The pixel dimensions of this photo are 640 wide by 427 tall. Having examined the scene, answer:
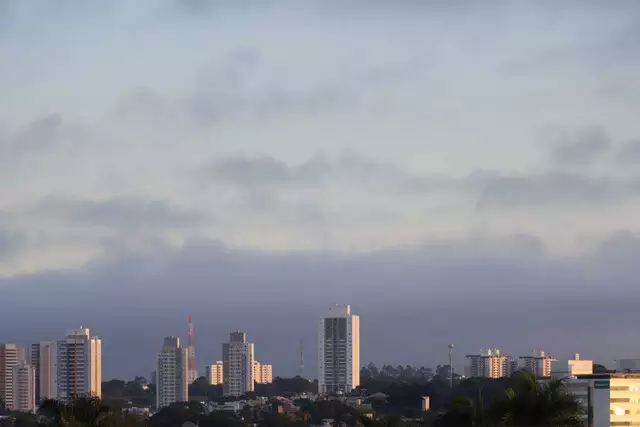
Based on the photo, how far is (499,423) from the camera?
129ft

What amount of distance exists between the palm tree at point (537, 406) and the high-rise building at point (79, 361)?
476 ft

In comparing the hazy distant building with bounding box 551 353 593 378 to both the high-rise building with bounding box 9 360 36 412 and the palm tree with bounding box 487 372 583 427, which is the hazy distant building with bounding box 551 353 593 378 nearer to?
the palm tree with bounding box 487 372 583 427

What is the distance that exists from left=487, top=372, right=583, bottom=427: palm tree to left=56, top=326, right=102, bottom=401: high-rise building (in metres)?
145

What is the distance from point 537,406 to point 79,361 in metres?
155

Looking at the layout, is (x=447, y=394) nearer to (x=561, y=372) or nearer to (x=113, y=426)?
(x=561, y=372)

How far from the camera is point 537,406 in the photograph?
3825 cm

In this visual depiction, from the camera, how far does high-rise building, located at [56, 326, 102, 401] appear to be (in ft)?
599

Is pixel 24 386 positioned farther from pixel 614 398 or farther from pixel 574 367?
pixel 614 398

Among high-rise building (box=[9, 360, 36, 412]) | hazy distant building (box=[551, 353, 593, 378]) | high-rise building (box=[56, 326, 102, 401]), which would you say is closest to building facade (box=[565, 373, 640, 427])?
hazy distant building (box=[551, 353, 593, 378])

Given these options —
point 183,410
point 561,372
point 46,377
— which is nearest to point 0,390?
point 46,377

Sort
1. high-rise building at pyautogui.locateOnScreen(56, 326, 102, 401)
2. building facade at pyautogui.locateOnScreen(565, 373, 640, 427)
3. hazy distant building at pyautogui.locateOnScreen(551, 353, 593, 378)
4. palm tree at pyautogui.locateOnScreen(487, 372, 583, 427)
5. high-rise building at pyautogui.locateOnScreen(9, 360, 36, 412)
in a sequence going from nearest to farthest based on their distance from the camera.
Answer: palm tree at pyautogui.locateOnScreen(487, 372, 583, 427) → building facade at pyautogui.locateOnScreen(565, 373, 640, 427) → hazy distant building at pyautogui.locateOnScreen(551, 353, 593, 378) → high-rise building at pyautogui.locateOnScreen(56, 326, 102, 401) → high-rise building at pyautogui.locateOnScreen(9, 360, 36, 412)

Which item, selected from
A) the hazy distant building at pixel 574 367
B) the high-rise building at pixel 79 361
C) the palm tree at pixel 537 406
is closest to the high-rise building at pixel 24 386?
the high-rise building at pixel 79 361

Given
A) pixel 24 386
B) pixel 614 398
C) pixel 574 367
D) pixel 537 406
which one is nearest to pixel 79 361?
pixel 24 386

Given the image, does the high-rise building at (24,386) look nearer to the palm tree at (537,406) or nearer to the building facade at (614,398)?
the building facade at (614,398)
